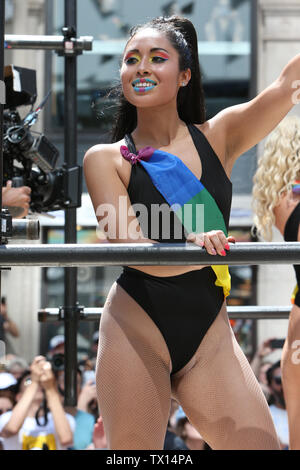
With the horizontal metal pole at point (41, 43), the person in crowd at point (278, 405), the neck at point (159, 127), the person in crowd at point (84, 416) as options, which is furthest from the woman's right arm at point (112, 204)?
the person in crowd at point (278, 405)

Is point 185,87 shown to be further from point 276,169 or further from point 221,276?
point 276,169

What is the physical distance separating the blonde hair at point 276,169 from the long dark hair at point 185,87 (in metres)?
0.78

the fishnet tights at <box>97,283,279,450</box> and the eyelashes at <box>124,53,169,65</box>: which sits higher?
the eyelashes at <box>124,53,169,65</box>

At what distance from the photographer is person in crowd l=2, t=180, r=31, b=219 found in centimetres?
260

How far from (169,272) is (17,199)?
1.01m

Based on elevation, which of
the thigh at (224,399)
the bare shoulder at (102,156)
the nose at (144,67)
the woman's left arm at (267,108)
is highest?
the nose at (144,67)

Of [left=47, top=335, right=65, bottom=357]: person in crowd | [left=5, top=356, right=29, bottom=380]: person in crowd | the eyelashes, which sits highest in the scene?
the eyelashes

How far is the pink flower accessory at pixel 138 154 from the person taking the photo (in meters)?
1.87

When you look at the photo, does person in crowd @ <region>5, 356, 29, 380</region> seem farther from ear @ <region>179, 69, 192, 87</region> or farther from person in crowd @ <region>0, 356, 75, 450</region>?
ear @ <region>179, 69, 192, 87</region>

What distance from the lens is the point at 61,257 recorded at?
1.58 metres

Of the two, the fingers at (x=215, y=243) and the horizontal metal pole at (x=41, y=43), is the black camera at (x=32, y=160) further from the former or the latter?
the fingers at (x=215, y=243)

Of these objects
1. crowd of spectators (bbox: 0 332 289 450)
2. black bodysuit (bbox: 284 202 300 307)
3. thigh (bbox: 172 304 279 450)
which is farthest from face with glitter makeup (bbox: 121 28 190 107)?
crowd of spectators (bbox: 0 332 289 450)

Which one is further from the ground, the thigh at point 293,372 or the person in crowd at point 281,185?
the person in crowd at point 281,185
